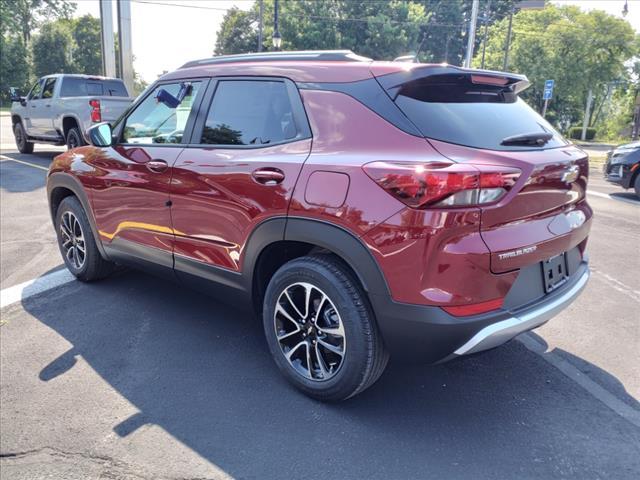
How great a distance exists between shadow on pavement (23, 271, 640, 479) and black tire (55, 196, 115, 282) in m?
0.80

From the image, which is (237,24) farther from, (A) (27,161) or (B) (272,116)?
(B) (272,116)

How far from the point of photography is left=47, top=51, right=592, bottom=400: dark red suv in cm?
234

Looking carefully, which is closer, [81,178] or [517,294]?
[517,294]

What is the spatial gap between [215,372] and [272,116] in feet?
5.30

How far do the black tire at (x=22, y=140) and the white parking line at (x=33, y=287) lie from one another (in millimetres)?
10509

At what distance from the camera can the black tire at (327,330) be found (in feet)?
8.51

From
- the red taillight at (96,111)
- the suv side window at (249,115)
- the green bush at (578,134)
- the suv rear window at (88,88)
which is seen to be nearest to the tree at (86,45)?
the green bush at (578,134)

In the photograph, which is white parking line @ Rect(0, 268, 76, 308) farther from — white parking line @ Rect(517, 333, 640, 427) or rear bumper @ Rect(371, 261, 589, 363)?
white parking line @ Rect(517, 333, 640, 427)

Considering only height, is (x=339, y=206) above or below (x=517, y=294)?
above

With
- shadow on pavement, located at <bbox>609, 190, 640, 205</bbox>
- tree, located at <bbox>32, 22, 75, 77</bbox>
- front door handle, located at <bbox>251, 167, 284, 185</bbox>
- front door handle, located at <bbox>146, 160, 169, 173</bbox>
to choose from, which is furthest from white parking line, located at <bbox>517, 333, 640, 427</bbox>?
tree, located at <bbox>32, 22, 75, 77</bbox>

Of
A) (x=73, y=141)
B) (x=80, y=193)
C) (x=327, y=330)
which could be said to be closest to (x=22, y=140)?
(x=73, y=141)

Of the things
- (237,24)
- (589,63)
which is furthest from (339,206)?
(237,24)

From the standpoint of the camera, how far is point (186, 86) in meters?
3.60

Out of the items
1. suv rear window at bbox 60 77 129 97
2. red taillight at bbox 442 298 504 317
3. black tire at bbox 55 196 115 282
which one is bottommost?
black tire at bbox 55 196 115 282
